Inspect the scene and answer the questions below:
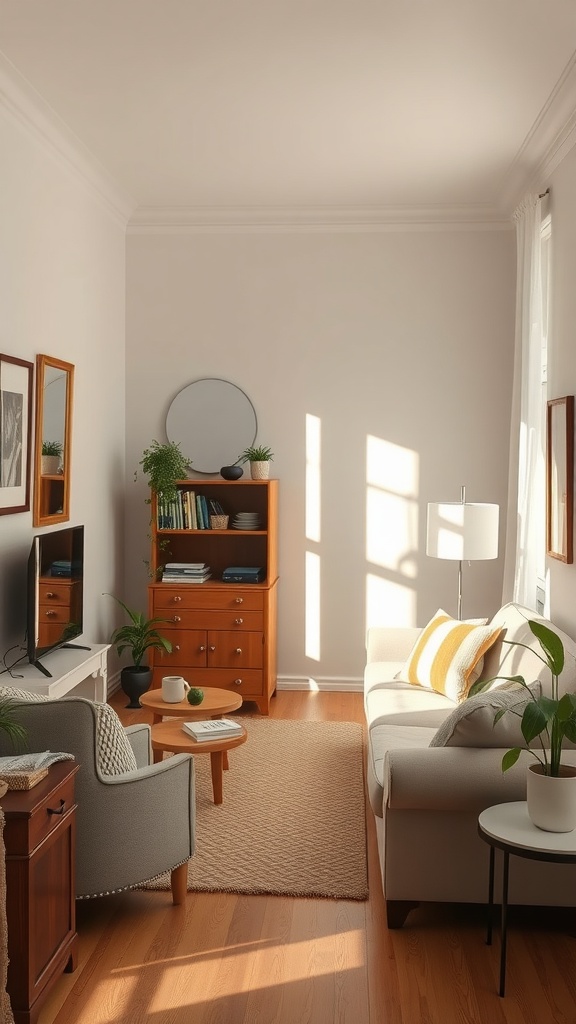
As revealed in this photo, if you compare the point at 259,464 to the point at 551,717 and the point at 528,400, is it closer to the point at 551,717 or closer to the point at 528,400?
the point at 528,400

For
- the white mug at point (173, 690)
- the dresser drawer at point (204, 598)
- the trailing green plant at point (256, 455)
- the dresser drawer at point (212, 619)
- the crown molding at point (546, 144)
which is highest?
the crown molding at point (546, 144)

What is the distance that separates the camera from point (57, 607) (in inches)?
181

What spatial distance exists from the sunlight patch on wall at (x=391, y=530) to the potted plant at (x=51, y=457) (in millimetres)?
2171

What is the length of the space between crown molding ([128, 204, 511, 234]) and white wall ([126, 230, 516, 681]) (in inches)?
2.1

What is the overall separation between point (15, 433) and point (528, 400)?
9.15 feet

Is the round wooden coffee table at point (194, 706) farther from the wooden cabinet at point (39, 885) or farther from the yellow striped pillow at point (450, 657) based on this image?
the wooden cabinet at point (39, 885)

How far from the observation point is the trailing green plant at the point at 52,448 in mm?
→ 4725

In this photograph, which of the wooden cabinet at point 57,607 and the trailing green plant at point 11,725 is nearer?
the trailing green plant at point 11,725

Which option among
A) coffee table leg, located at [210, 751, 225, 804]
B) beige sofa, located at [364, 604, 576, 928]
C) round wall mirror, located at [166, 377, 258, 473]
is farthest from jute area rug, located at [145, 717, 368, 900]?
round wall mirror, located at [166, 377, 258, 473]

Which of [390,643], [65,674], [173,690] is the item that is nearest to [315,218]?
[390,643]

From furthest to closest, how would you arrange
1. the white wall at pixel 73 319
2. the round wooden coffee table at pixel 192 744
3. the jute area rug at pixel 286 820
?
the white wall at pixel 73 319 → the round wooden coffee table at pixel 192 744 → the jute area rug at pixel 286 820

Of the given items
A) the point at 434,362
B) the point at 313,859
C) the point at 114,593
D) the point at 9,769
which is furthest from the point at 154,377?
the point at 9,769

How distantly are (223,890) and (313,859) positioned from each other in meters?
0.42

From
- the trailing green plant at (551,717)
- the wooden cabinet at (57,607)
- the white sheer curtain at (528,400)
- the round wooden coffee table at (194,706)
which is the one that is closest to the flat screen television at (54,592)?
the wooden cabinet at (57,607)
